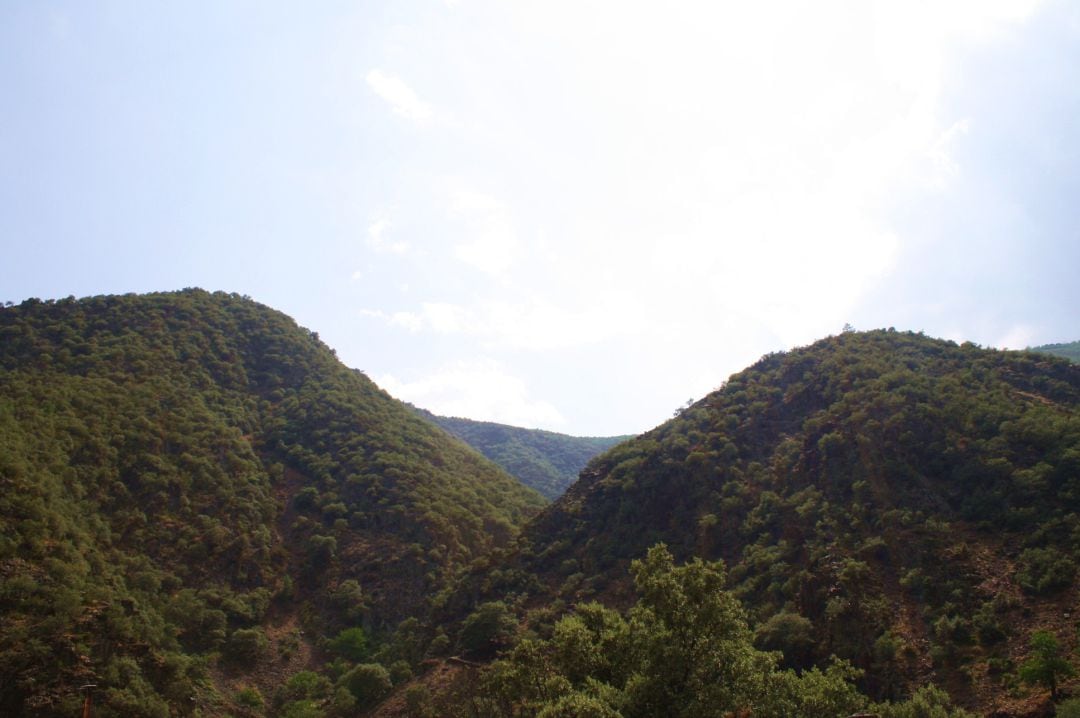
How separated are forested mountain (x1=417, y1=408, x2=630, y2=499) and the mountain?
139ft

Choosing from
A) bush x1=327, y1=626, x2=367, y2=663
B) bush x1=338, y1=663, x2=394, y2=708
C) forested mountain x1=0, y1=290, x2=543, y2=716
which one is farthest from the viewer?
bush x1=327, y1=626, x2=367, y2=663

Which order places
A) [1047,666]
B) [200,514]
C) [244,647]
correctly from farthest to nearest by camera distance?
1. [200,514]
2. [244,647]
3. [1047,666]

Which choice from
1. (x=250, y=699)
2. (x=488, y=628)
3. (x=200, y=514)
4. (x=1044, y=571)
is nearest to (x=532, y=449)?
(x=200, y=514)

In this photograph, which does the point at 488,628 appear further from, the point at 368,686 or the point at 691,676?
the point at 691,676

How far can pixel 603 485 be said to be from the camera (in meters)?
48.3

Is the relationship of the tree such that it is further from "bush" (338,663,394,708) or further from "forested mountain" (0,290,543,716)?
"forested mountain" (0,290,543,716)

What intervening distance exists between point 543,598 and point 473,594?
540 centimetres

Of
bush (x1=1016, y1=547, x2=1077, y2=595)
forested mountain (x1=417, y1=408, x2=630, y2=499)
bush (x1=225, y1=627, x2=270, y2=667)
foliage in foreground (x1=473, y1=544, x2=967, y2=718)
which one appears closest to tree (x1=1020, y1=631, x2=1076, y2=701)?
foliage in foreground (x1=473, y1=544, x2=967, y2=718)

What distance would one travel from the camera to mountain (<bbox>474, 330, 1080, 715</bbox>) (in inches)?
953

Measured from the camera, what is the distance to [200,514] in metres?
44.2

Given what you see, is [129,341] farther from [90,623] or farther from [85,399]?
[90,623]

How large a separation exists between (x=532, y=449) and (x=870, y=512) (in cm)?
7855

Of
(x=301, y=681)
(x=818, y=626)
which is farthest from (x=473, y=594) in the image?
(x=818, y=626)

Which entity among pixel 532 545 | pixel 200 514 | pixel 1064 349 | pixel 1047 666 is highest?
pixel 1064 349
